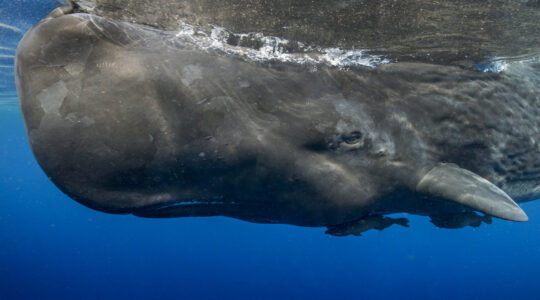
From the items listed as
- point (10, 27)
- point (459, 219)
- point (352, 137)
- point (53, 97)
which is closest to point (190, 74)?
point (53, 97)

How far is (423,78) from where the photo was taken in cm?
513

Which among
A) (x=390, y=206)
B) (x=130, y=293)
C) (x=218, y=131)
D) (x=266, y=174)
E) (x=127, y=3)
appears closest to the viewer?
(x=218, y=131)

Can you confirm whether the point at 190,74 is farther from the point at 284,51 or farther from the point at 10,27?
the point at 10,27

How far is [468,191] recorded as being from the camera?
150 inches

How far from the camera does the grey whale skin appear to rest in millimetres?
2584

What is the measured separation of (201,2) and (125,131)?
11.1 ft

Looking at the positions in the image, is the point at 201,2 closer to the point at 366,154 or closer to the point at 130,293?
the point at 366,154

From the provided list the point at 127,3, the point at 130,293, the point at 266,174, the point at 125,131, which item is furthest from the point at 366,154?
the point at 130,293

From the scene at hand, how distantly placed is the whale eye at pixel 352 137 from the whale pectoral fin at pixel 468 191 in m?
1.17

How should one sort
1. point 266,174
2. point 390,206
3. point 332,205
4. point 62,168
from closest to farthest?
point 62,168 → point 266,174 → point 332,205 → point 390,206

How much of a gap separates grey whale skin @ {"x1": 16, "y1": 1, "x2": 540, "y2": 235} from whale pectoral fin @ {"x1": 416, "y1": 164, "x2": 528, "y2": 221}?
0.02m

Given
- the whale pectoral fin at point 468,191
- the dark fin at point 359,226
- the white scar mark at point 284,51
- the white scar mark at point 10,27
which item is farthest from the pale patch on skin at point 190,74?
the white scar mark at point 10,27

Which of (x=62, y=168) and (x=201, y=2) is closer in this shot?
(x=62, y=168)

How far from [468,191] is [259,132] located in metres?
2.75
